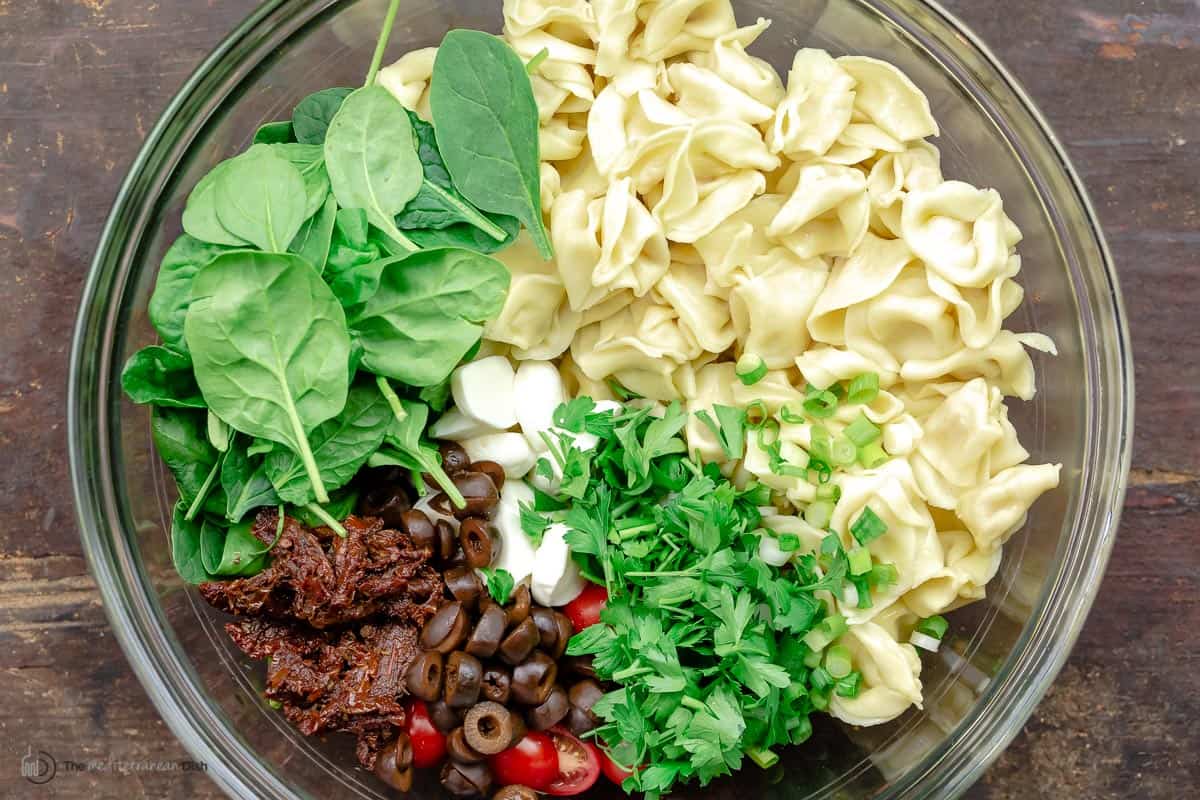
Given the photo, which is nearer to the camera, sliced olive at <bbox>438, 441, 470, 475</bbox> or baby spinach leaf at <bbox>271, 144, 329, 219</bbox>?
baby spinach leaf at <bbox>271, 144, 329, 219</bbox>

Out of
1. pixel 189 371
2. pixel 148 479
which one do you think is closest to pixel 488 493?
pixel 189 371

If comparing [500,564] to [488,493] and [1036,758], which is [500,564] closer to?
[488,493]


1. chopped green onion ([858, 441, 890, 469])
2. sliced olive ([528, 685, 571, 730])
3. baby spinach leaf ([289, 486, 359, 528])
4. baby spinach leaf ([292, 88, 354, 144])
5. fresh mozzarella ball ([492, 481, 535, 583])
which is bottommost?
sliced olive ([528, 685, 571, 730])

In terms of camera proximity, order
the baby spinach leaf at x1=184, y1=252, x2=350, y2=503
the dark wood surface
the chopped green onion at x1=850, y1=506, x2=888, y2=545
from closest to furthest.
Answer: the baby spinach leaf at x1=184, y1=252, x2=350, y2=503 → the chopped green onion at x1=850, y1=506, x2=888, y2=545 → the dark wood surface

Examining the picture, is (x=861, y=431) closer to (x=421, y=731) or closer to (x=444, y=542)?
(x=444, y=542)

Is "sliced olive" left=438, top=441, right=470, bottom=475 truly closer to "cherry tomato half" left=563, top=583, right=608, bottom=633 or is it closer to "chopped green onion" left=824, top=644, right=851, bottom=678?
Result: "cherry tomato half" left=563, top=583, right=608, bottom=633

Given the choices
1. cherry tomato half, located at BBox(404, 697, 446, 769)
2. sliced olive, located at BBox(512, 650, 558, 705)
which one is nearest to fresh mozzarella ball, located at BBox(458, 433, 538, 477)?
sliced olive, located at BBox(512, 650, 558, 705)
